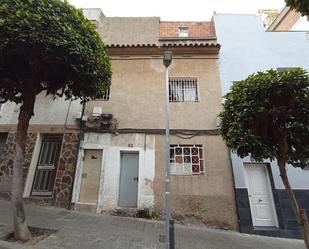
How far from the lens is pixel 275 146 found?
18.0 ft

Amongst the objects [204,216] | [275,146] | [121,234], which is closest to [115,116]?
[121,234]

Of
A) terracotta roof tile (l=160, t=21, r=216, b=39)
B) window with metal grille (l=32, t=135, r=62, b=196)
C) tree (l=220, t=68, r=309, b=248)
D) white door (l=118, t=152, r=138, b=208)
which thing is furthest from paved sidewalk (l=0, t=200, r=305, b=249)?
terracotta roof tile (l=160, t=21, r=216, b=39)

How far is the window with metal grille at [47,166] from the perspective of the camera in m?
7.86

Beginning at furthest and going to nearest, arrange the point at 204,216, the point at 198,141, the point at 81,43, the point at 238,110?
the point at 198,141 < the point at 204,216 < the point at 238,110 < the point at 81,43

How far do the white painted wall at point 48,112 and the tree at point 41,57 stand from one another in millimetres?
2532

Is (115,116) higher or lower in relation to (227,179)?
higher

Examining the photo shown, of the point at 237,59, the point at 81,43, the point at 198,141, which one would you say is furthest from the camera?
the point at 237,59

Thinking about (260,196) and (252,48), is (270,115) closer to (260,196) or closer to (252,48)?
(260,196)

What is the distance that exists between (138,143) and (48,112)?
12.5 ft

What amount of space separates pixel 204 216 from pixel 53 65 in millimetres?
6288

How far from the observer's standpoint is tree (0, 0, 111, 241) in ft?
14.3

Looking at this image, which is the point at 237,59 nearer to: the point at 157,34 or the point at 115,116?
the point at 157,34

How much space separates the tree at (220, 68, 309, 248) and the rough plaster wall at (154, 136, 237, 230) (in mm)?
2158

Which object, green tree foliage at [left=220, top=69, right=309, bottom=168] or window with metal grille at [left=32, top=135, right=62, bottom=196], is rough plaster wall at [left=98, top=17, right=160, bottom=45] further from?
green tree foliage at [left=220, top=69, right=309, bottom=168]
